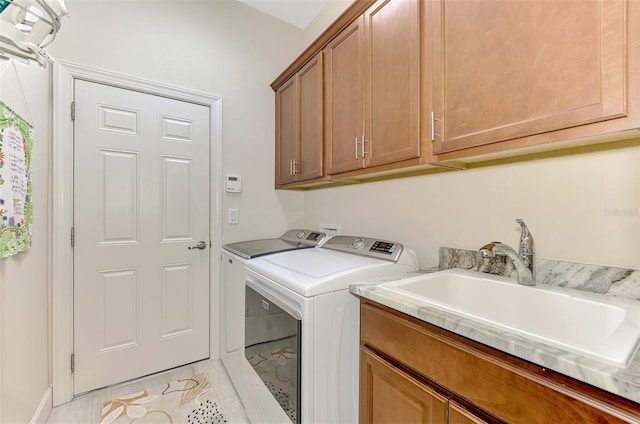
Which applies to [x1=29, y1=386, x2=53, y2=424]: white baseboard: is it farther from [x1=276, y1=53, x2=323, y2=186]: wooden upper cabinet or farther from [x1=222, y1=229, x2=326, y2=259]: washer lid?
[x1=276, y1=53, x2=323, y2=186]: wooden upper cabinet

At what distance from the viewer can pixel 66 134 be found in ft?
5.61

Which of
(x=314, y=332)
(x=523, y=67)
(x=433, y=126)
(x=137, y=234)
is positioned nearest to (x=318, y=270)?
(x=314, y=332)

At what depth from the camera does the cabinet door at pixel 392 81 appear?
1.20 meters

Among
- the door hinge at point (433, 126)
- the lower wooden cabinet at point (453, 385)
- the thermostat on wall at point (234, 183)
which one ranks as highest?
the door hinge at point (433, 126)

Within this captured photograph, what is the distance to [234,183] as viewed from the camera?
88.9 inches

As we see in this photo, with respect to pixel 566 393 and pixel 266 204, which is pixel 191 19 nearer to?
pixel 266 204

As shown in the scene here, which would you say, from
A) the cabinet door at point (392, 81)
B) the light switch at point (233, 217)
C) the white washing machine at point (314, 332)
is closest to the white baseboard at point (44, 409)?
the white washing machine at point (314, 332)

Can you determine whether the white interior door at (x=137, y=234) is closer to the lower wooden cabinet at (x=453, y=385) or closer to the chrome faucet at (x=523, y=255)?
the lower wooden cabinet at (x=453, y=385)

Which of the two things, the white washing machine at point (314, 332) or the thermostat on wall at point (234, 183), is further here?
the thermostat on wall at point (234, 183)

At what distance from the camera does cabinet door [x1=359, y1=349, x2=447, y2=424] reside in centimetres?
79

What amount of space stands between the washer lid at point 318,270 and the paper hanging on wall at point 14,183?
1016 mm

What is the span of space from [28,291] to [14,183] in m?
0.59

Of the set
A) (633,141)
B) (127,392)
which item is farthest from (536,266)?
(127,392)

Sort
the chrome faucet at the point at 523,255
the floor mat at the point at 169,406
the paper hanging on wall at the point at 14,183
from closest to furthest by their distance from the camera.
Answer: the chrome faucet at the point at 523,255 → the paper hanging on wall at the point at 14,183 → the floor mat at the point at 169,406
